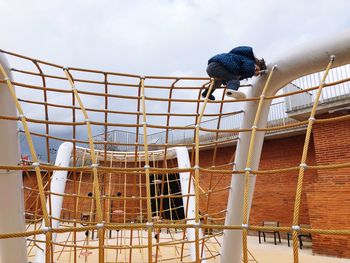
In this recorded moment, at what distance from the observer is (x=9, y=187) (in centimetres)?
237

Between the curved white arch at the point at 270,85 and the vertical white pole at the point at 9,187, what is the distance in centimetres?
160

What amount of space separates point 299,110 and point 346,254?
3.27 meters

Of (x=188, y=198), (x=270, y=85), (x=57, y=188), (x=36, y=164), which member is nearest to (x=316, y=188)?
(x=188, y=198)

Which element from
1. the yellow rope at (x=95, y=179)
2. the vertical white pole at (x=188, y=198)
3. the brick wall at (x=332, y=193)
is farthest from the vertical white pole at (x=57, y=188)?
the brick wall at (x=332, y=193)

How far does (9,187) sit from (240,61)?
74.6 inches

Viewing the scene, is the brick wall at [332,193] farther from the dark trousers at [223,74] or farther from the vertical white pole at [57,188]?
the dark trousers at [223,74]

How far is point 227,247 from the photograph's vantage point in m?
2.75

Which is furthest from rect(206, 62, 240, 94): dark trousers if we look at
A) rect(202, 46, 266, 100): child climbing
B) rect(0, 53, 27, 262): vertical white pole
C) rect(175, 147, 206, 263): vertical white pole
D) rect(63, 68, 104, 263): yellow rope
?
rect(0, 53, 27, 262): vertical white pole

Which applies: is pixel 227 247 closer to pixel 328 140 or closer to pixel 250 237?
pixel 328 140

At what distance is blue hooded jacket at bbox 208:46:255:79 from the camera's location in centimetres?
245

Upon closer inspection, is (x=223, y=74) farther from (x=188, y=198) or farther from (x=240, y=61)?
(x=188, y=198)

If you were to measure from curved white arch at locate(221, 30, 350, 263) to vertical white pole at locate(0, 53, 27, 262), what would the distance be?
62.8 inches

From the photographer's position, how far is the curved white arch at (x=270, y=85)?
2.18 m

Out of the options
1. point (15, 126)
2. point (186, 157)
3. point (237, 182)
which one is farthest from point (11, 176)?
point (186, 157)
